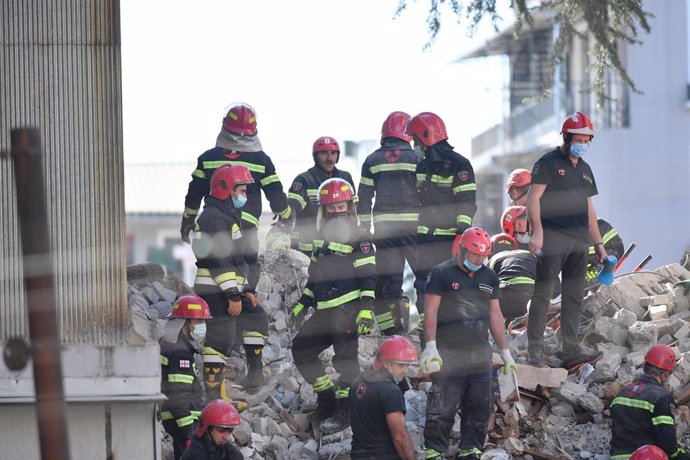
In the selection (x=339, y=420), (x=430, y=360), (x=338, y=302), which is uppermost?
(x=338, y=302)

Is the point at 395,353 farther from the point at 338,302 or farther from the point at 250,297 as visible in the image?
the point at 250,297

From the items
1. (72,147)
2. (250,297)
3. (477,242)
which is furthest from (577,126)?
(72,147)

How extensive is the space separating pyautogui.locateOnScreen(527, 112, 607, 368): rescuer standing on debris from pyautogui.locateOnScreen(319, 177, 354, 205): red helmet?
172 centimetres

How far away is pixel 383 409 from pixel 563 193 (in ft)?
10.9

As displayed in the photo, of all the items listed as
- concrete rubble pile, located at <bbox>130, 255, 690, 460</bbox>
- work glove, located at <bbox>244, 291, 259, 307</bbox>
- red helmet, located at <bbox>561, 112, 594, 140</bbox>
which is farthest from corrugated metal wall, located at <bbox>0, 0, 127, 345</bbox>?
red helmet, located at <bbox>561, 112, 594, 140</bbox>

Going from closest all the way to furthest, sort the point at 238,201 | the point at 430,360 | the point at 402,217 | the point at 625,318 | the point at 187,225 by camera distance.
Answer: the point at 430,360 → the point at 238,201 → the point at 402,217 → the point at 187,225 → the point at 625,318

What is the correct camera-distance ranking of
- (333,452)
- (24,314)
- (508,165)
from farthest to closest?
(508,165)
(333,452)
(24,314)

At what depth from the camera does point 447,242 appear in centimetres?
1283

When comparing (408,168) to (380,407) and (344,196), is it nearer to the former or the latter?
(344,196)

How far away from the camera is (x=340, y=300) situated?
39.3 ft

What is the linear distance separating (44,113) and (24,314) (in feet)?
4.85

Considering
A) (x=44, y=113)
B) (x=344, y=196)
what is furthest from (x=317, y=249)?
(x=44, y=113)

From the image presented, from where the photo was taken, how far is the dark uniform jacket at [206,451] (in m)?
10.5

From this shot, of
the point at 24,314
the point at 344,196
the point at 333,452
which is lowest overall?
the point at 333,452
